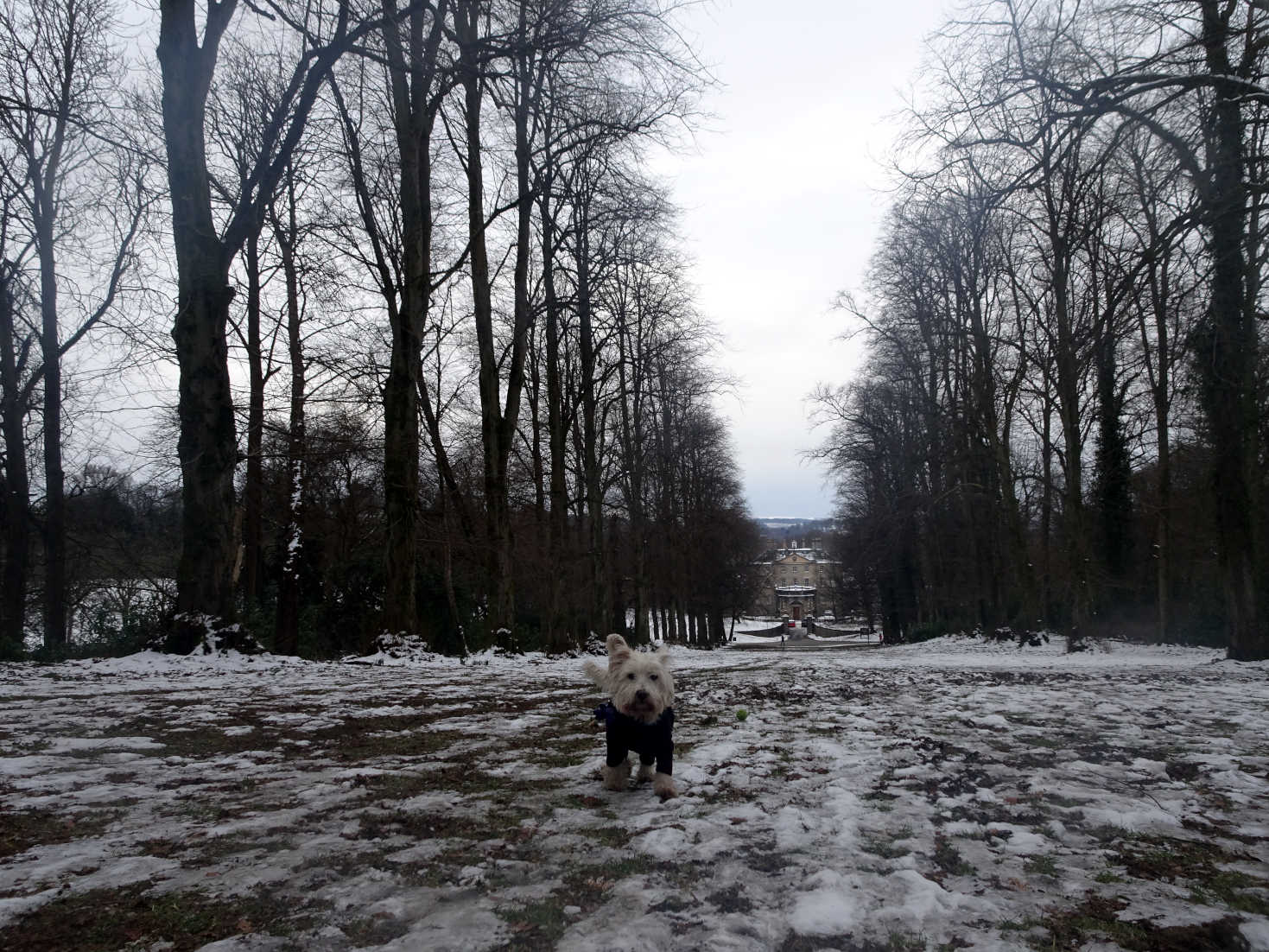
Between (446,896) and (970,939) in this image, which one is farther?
(446,896)

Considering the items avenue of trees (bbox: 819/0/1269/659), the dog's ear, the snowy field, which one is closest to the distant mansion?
avenue of trees (bbox: 819/0/1269/659)

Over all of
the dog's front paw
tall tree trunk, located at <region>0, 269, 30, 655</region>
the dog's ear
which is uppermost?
tall tree trunk, located at <region>0, 269, 30, 655</region>

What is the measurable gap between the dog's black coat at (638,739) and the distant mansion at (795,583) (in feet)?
169

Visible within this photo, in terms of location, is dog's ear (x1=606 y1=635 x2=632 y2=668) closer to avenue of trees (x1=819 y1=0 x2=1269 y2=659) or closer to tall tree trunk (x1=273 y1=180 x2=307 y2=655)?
avenue of trees (x1=819 y1=0 x2=1269 y2=659)

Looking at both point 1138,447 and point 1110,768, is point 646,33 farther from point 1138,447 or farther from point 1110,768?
point 1138,447

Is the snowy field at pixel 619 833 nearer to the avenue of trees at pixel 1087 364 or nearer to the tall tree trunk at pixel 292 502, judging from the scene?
the avenue of trees at pixel 1087 364

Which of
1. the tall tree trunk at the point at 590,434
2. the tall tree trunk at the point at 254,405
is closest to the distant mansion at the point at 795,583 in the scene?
the tall tree trunk at the point at 590,434

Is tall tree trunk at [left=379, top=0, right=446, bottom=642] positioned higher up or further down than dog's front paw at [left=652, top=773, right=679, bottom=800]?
higher up

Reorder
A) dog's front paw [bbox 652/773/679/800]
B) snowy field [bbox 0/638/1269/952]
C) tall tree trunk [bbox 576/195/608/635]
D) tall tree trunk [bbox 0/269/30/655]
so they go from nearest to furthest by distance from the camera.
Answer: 1. snowy field [bbox 0/638/1269/952]
2. dog's front paw [bbox 652/773/679/800]
3. tall tree trunk [bbox 0/269/30/655]
4. tall tree trunk [bbox 576/195/608/635]

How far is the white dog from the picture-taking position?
3.96 meters

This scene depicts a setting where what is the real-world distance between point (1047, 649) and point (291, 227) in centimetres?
2441

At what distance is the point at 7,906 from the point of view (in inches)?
90.9

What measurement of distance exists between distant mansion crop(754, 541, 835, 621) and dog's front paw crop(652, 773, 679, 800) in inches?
2033

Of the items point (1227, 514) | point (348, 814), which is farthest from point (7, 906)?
point (1227, 514)
